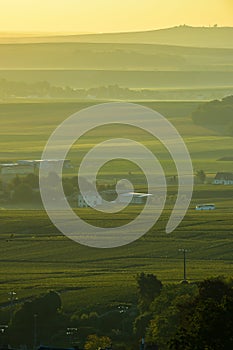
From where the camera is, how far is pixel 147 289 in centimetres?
2900

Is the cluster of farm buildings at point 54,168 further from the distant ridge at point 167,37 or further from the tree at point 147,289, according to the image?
the distant ridge at point 167,37

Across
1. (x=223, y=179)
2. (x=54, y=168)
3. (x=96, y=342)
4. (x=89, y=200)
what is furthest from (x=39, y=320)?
(x=54, y=168)

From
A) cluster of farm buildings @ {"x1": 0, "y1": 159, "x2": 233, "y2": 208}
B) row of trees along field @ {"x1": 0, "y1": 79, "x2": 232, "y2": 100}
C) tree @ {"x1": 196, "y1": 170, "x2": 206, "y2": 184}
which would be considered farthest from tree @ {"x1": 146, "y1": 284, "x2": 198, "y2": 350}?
row of trees along field @ {"x1": 0, "y1": 79, "x2": 232, "y2": 100}

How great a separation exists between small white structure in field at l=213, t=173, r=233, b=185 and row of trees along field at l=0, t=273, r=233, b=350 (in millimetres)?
26531

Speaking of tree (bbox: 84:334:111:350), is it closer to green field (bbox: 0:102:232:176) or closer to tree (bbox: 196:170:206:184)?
tree (bbox: 196:170:206:184)

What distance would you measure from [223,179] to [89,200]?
7.36 metres

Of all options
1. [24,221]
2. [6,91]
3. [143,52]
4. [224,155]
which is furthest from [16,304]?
[143,52]

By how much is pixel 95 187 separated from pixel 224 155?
49.8 feet

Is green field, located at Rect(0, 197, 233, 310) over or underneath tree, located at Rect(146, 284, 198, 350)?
over

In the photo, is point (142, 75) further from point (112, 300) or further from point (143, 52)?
point (112, 300)

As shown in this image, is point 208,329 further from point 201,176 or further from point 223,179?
point 201,176

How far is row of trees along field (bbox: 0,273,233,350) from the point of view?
24.0m

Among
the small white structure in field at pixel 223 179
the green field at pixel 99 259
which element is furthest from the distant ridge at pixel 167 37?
the green field at pixel 99 259

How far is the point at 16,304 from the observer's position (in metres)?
29.2
